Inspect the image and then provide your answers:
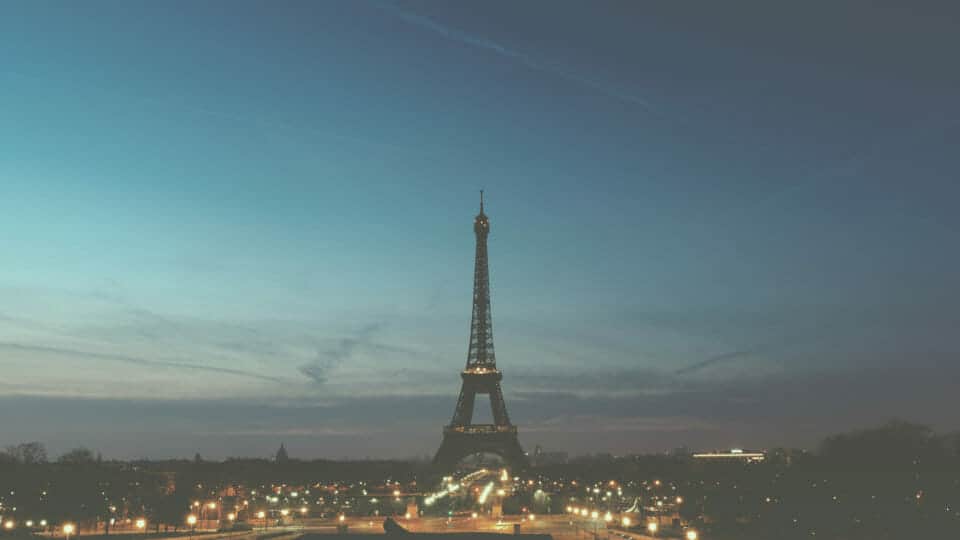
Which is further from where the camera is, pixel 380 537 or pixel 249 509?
pixel 249 509

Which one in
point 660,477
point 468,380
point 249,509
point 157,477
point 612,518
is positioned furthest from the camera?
point 660,477

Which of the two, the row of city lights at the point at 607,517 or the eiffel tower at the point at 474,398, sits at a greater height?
the eiffel tower at the point at 474,398

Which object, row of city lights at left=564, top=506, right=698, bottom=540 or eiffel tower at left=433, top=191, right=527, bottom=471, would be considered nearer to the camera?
row of city lights at left=564, top=506, right=698, bottom=540

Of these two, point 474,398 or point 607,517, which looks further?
point 474,398

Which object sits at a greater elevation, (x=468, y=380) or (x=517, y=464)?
(x=468, y=380)

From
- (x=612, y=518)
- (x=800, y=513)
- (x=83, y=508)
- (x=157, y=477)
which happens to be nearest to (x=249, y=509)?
(x=157, y=477)

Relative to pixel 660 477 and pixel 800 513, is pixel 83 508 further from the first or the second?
pixel 660 477

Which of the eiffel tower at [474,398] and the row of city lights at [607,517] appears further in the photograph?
the eiffel tower at [474,398]

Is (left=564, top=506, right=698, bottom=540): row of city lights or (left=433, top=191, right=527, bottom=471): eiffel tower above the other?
(left=433, top=191, right=527, bottom=471): eiffel tower
